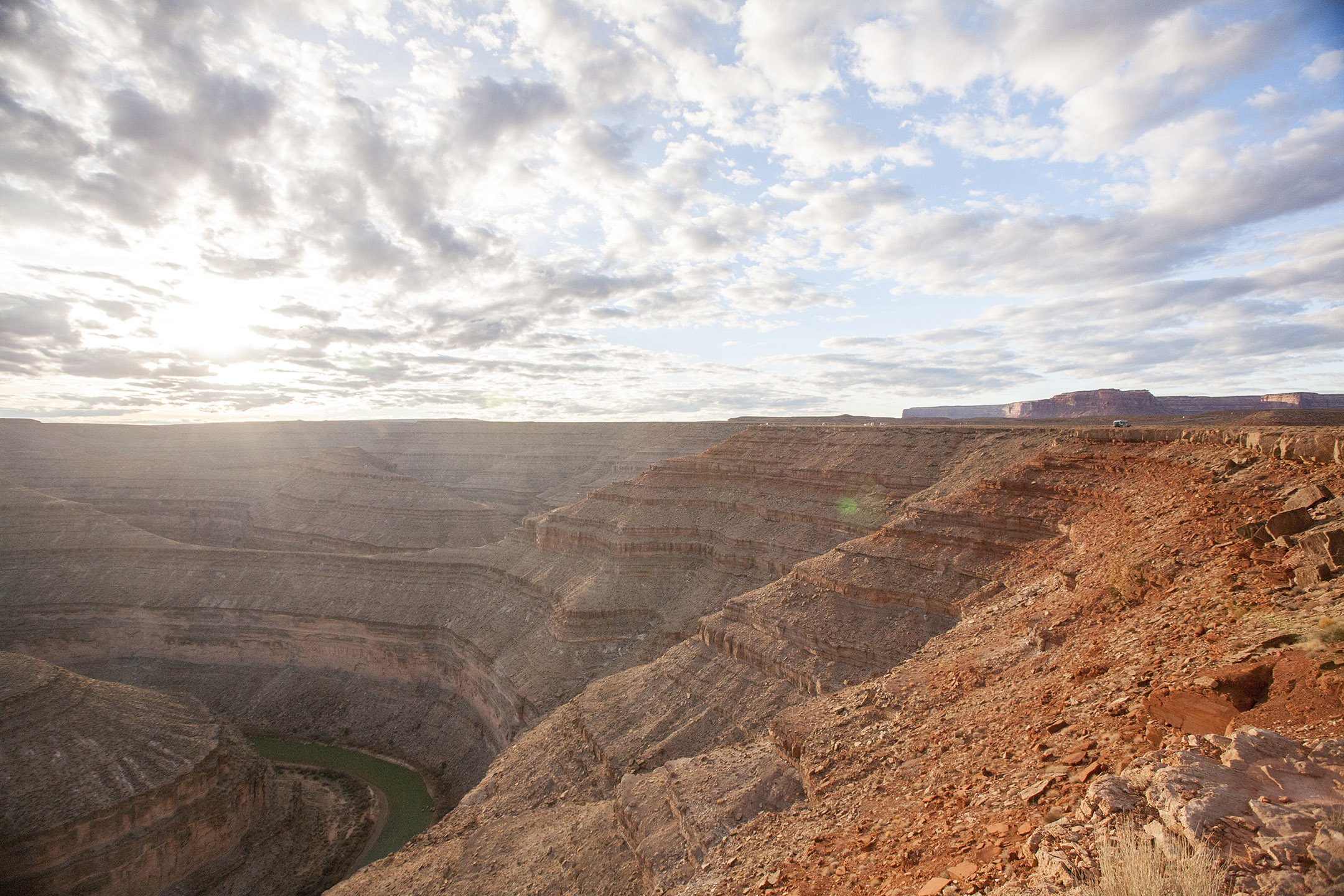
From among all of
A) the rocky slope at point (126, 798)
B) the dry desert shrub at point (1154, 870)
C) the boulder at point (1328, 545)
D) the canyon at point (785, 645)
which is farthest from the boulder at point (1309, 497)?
the rocky slope at point (126, 798)

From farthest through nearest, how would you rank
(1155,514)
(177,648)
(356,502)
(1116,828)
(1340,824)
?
1. (356,502)
2. (177,648)
3. (1155,514)
4. (1116,828)
5. (1340,824)

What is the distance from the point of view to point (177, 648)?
43031 mm

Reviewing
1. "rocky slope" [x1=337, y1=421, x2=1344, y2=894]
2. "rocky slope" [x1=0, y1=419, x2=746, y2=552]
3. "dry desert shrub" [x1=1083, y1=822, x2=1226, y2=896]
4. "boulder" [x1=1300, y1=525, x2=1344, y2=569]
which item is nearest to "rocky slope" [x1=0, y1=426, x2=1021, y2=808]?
"rocky slope" [x1=337, y1=421, x2=1344, y2=894]

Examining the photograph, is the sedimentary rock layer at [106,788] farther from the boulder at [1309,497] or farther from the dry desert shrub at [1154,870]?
the boulder at [1309,497]

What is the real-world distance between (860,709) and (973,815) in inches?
236

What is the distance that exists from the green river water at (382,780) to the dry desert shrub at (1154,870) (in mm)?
29560

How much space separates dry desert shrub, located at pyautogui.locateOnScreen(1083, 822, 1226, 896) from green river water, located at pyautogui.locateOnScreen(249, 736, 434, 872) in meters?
29.6

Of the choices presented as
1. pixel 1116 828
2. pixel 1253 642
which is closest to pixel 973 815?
pixel 1116 828

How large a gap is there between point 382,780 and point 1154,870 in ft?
119

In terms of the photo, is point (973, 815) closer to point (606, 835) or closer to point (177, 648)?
point (606, 835)

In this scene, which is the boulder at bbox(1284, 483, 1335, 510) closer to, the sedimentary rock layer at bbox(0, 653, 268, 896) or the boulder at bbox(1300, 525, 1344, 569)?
the boulder at bbox(1300, 525, 1344, 569)

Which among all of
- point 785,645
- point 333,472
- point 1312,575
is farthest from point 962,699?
point 333,472

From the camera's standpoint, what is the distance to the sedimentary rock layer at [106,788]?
2164 centimetres

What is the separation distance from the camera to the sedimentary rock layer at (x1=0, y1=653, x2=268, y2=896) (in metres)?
21.6
